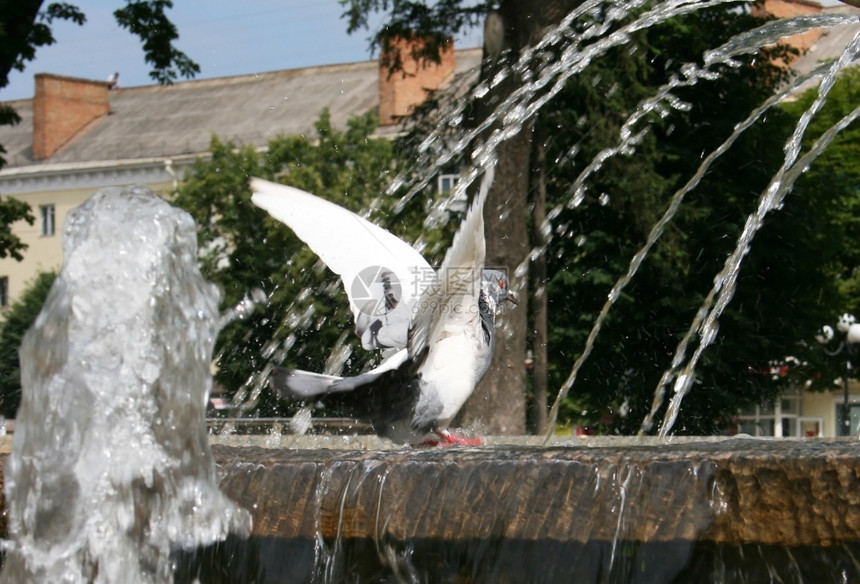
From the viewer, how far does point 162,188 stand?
41.0m

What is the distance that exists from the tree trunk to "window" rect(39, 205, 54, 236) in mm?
35862

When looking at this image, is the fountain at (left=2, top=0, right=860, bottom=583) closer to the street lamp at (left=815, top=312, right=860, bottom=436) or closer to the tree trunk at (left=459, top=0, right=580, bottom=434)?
the tree trunk at (left=459, top=0, right=580, bottom=434)

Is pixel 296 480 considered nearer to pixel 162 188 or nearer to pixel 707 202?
pixel 707 202

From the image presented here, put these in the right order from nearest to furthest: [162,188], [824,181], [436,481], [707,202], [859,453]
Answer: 1. [859,453]
2. [436,481]
3. [707,202]
4. [824,181]
5. [162,188]

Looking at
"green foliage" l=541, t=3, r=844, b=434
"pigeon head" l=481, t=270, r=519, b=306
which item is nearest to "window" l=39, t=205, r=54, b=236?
"green foliage" l=541, t=3, r=844, b=434

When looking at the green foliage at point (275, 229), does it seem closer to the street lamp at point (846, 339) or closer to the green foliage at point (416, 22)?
the green foliage at point (416, 22)

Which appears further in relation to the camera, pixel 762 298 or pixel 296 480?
pixel 762 298

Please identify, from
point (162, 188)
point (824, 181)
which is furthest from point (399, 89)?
point (824, 181)

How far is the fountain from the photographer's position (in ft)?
9.73

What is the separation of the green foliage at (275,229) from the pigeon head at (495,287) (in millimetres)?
6802

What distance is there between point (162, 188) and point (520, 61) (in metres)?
31.6

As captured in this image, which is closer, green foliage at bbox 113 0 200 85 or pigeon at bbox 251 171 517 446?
pigeon at bbox 251 171 517 446

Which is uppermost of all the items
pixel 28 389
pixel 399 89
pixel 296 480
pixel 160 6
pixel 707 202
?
pixel 399 89

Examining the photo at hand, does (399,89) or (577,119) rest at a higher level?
(399,89)
